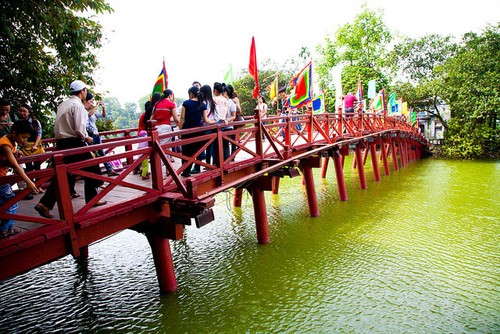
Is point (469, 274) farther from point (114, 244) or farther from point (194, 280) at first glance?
point (114, 244)

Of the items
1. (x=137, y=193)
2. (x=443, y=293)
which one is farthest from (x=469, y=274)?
(x=137, y=193)

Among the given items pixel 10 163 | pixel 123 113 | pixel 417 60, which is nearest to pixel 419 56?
pixel 417 60

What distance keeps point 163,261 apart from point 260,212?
10.4 ft

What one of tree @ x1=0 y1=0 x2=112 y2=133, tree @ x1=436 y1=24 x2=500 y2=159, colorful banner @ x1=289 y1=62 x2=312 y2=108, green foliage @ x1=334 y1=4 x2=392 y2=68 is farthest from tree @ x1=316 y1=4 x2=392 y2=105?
tree @ x1=0 y1=0 x2=112 y2=133

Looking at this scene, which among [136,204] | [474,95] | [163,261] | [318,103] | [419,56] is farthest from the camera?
[419,56]

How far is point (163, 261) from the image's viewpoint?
6.18 metres

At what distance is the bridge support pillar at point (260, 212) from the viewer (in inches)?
343

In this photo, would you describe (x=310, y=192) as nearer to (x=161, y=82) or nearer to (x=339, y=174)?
(x=339, y=174)

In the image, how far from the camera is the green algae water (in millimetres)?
5734

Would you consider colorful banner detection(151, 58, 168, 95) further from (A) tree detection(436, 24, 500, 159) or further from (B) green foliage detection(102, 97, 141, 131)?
(B) green foliage detection(102, 97, 141, 131)

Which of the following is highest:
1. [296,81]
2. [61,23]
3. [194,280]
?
[61,23]

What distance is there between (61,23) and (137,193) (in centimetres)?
422

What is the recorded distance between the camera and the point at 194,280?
280 inches

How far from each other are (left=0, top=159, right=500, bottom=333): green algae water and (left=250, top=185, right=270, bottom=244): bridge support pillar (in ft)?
0.86
